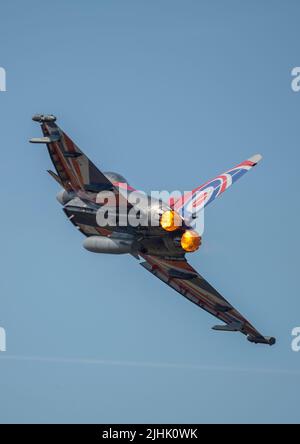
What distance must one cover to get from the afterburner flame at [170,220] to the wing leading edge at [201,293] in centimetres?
912

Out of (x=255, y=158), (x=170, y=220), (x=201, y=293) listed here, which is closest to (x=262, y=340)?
(x=201, y=293)

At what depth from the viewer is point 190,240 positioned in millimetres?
83688

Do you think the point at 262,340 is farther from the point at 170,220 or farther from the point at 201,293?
the point at 170,220

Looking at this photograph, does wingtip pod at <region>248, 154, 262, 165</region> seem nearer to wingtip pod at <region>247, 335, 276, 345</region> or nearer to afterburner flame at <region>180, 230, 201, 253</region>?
afterburner flame at <region>180, 230, 201, 253</region>

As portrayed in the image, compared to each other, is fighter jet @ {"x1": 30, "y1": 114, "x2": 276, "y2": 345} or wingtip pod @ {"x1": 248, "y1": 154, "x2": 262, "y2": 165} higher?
wingtip pod @ {"x1": 248, "y1": 154, "x2": 262, "y2": 165}

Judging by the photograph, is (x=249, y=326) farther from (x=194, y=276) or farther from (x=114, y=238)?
(x=114, y=238)

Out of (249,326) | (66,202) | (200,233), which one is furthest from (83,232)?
(249,326)

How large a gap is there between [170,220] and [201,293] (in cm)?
1332

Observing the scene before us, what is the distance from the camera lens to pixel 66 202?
88000 millimetres

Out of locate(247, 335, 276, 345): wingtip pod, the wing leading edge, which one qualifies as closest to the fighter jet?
the wing leading edge

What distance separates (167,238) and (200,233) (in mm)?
2179

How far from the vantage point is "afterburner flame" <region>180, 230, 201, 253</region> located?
275ft

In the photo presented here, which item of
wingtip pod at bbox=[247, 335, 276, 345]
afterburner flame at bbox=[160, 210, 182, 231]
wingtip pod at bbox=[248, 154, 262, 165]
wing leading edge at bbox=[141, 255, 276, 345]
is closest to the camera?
afterburner flame at bbox=[160, 210, 182, 231]

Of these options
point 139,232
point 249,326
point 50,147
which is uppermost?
point 50,147
